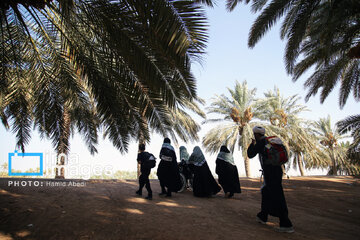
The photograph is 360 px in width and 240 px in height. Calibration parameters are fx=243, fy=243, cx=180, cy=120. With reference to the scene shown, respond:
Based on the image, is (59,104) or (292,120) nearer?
(59,104)

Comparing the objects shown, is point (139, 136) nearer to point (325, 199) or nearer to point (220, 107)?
point (325, 199)

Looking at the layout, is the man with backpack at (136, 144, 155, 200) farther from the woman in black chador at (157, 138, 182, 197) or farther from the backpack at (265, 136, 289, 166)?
the backpack at (265, 136, 289, 166)

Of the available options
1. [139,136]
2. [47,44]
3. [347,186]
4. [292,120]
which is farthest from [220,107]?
[47,44]

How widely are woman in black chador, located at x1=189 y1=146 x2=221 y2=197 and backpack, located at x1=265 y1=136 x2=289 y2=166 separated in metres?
3.09

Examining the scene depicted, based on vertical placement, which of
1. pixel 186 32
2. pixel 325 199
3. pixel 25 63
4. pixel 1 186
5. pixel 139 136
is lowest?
pixel 325 199

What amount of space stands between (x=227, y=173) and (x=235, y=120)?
36.7 feet

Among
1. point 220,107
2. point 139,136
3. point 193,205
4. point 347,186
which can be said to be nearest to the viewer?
point 193,205

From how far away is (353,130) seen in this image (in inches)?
381

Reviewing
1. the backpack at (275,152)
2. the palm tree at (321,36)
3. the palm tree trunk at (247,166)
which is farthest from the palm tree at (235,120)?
the backpack at (275,152)

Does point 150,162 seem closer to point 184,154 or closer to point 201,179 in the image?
point 201,179

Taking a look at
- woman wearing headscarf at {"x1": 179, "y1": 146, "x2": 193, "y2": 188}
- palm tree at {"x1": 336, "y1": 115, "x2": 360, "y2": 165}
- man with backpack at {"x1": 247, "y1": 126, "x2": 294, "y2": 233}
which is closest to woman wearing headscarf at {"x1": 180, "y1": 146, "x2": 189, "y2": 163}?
woman wearing headscarf at {"x1": 179, "y1": 146, "x2": 193, "y2": 188}

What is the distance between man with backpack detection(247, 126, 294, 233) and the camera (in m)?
4.11

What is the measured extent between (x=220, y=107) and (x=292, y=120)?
5803 mm

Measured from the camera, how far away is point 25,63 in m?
5.75
